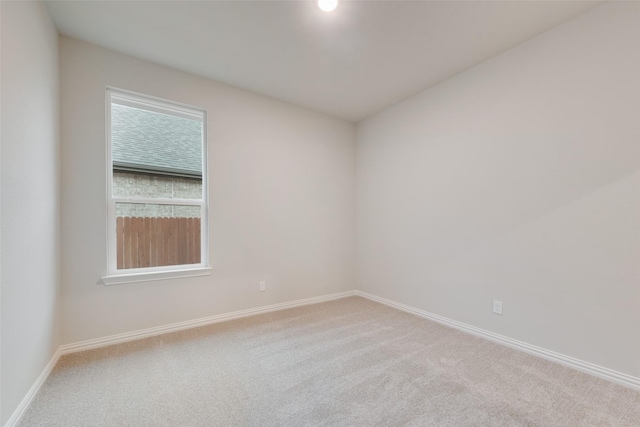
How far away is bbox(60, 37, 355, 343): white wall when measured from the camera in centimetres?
226

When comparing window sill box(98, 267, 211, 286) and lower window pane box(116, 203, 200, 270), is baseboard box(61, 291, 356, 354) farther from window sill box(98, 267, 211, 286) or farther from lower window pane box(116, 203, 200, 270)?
lower window pane box(116, 203, 200, 270)

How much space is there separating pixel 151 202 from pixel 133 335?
4.11 feet

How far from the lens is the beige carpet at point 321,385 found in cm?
150

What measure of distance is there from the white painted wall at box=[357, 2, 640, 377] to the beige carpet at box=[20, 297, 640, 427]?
1.34ft

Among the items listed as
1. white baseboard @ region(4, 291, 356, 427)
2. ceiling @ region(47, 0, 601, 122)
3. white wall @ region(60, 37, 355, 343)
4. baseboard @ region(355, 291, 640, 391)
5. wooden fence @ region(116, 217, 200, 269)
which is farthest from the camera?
wooden fence @ region(116, 217, 200, 269)

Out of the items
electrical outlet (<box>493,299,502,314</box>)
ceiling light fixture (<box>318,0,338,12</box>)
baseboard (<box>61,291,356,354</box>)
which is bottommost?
baseboard (<box>61,291,356,354</box>)

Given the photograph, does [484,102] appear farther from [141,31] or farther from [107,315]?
[107,315]

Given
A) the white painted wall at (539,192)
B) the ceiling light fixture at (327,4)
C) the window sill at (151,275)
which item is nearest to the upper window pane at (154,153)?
the window sill at (151,275)

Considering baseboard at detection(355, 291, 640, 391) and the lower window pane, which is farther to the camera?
the lower window pane

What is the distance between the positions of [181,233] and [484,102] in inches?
131

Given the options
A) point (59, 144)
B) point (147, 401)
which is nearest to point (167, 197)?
point (59, 144)

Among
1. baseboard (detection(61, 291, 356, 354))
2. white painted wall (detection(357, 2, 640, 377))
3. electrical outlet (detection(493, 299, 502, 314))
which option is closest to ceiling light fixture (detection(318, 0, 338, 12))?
white painted wall (detection(357, 2, 640, 377))

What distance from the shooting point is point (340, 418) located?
149 cm

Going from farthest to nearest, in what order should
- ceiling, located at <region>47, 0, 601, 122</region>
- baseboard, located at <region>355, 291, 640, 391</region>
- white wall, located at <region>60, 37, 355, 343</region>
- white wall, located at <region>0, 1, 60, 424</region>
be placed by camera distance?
white wall, located at <region>60, 37, 355, 343</region> < ceiling, located at <region>47, 0, 601, 122</region> < baseboard, located at <region>355, 291, 640, 391</region> < white wall, located at <region>0, 1, 60, 424</region>
